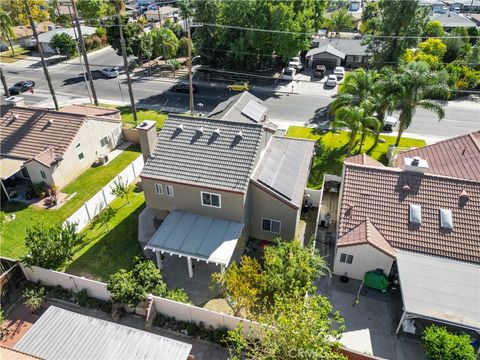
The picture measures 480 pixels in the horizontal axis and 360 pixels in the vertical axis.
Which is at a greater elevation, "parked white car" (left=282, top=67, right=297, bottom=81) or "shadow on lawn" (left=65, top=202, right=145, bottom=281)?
"parked white car" (left=282, top=67, right=297, bottom=81)

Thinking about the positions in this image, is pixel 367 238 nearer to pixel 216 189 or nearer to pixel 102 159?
pixel 216 189

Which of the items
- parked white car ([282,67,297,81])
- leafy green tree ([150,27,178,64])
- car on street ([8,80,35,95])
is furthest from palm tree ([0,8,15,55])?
parked white car ([282,67,297,81])

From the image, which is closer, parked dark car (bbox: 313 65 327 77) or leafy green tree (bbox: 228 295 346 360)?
leafy green tree (bbox: 228 295 346 360)

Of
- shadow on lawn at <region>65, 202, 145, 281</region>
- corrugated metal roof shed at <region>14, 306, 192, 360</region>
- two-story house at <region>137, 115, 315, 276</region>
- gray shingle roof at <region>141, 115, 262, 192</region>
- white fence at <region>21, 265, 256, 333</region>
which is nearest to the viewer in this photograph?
corrugated metal roof shed at <region>14, 306, 192, 360</region>

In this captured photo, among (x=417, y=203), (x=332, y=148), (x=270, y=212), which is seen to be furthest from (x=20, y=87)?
(x=417, y=203)

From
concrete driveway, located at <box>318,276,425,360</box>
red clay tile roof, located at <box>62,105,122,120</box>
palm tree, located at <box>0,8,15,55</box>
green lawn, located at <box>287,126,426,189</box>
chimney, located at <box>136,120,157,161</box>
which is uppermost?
palm tree, located at <box>0,8,15,55</box>

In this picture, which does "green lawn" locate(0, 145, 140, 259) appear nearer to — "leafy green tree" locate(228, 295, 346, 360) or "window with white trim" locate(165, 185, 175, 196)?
"window with white trim" locate(165, 185, 175, 196)
